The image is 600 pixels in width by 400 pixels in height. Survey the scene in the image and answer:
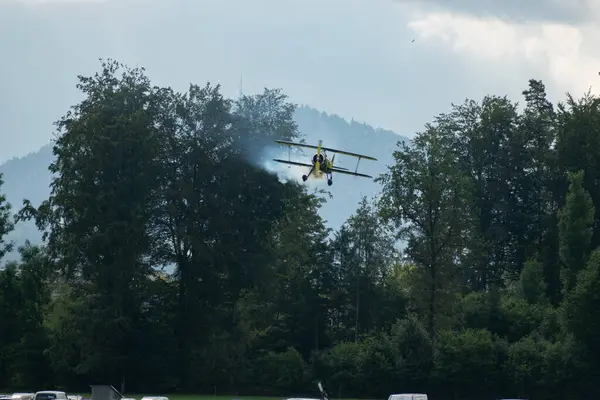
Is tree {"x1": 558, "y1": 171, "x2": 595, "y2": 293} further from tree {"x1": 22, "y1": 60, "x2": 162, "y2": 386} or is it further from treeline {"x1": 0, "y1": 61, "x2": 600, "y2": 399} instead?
tree {"x1": 22, "y1": 60, "x2": 162, "y2": 386}

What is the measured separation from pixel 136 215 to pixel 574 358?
119 ft

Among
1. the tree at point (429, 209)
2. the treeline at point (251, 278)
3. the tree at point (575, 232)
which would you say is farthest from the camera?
the tree at point (429, 209)

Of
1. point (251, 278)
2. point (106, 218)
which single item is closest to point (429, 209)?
point (251, 278)

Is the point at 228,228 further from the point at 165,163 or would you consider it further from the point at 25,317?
the point at 25,317

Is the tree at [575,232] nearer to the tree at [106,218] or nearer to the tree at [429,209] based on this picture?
the tree at [429,209]

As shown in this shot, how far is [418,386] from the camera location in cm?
7631

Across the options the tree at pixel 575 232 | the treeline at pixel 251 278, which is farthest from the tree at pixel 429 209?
the tree at pixel 575 232

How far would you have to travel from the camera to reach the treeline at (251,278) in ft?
253

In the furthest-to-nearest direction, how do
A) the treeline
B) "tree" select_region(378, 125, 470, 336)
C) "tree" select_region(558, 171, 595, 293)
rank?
"tree" select_region(378, 125, 470, 336)
"tree" select_region(558, 171, 595, 293)
the treeline

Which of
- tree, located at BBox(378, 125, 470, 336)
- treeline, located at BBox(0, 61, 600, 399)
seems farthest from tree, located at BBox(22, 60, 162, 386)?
tree, located at BBox(378, 125, 470, 336)

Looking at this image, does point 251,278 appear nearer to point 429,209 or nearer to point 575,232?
point 429,209

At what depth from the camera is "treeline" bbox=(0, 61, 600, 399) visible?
77.2 meters

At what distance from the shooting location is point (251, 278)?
86.2m

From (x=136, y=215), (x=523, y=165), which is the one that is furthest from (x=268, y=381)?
(x=523, y=165)
